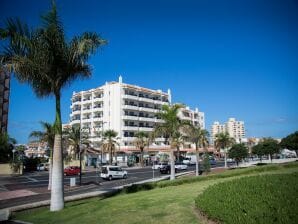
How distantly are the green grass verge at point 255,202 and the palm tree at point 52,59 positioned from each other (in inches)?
318

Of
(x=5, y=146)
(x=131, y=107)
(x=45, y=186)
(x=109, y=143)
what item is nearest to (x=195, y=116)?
(x=131, y=107)

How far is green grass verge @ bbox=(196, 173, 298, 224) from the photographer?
275 inches

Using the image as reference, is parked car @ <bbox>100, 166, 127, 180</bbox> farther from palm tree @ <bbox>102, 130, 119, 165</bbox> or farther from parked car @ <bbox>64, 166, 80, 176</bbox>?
palm tree @ <bbox>102, 130, 119, 165</bbox>

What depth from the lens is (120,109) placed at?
90562 mm

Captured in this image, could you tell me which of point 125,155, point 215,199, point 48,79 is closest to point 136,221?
point 215,199

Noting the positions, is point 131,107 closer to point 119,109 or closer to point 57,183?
point 119,109

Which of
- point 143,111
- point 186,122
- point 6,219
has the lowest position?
point 6,219

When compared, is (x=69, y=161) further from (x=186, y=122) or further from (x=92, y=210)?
(x=92, y=210)

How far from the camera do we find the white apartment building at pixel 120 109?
90.3m

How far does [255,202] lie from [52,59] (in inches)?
472

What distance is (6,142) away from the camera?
6588 cm

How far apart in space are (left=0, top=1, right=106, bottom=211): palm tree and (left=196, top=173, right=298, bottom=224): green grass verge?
8080 mm

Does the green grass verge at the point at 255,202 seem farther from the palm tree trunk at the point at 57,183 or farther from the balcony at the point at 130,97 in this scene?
the balcony at the point at 130,97

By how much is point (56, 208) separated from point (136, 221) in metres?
6.58
